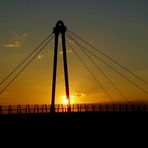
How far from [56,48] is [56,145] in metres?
21.8

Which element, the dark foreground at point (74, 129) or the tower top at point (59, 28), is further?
the tower top at point (59, 28)

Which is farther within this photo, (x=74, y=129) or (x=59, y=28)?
(x=59, y=28)

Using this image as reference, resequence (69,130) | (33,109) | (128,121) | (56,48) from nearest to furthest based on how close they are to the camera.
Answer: (69,130)
(128,121)
(56,48)
(33,109)

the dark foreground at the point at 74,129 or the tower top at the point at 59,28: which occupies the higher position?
the tower top at the point at 59,28

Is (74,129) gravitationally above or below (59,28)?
below

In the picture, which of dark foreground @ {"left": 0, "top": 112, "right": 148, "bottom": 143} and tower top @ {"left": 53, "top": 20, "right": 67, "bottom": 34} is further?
tower top @ {"left": 53, "top": 20, "right": 67, "bottom": 34}

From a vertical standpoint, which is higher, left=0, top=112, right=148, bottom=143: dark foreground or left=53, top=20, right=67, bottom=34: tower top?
left=53, top=20, right=67, bottom=34: tower top

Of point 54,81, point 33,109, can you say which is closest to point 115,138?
point 54,81

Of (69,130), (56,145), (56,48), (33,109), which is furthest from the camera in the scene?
(33,109)

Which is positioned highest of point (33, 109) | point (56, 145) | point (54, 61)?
point (54, 61)

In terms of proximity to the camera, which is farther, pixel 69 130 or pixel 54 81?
pixel 54 81

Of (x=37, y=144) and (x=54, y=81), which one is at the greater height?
(x=54, y=81)

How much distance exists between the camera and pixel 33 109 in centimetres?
7638

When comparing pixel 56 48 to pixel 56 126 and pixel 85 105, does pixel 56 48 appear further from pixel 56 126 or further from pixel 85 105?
pixel 85 105
